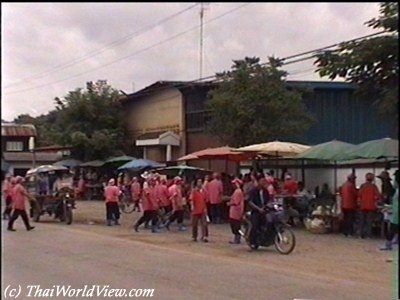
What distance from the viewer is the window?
11.8 ft

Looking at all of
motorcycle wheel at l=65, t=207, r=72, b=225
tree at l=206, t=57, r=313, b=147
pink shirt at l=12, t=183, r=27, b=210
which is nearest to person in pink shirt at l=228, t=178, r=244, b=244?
tree at l=206, t=57, r=313, b=147

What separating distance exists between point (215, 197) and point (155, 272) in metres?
7.79

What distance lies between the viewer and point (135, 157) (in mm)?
6238

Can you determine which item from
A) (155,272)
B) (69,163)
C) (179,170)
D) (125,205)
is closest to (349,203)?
(155,272)

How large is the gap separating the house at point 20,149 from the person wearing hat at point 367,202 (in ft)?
38.0

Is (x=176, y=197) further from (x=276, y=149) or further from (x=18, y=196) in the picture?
(x=18, y=196)

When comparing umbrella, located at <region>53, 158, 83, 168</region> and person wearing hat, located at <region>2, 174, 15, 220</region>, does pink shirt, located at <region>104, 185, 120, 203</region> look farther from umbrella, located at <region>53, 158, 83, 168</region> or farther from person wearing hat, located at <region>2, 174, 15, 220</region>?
person wearing hat, located at <region>2, 174, 15, 220</region>

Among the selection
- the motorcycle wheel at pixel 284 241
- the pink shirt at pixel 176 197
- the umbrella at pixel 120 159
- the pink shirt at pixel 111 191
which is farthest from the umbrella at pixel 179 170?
the pink shirt at pixel 176 197

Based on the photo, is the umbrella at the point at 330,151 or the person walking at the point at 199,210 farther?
the person walking at the point at 199,210

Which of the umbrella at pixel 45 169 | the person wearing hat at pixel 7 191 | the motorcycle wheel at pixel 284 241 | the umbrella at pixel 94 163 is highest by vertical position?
the umbrella at pixel 94 163

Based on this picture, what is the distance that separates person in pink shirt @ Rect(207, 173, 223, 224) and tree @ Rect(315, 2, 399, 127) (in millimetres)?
13199

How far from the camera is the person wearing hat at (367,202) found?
15977mm

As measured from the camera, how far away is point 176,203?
61.0ft

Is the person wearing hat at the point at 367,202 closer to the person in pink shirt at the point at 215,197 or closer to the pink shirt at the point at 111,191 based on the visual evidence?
the person in pink shirt at the point at 215,197
